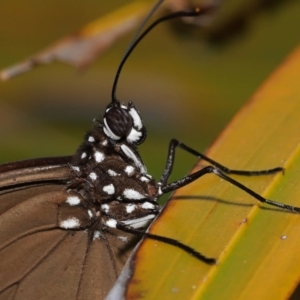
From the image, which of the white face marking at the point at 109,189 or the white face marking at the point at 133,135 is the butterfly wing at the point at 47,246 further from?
the white face marking at the point at 133,135

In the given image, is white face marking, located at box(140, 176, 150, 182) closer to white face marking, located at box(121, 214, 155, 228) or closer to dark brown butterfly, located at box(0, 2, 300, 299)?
dark brown butterfly, located at box(0, 2, 300, 299)

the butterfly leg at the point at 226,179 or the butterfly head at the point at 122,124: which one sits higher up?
the butterfly head at the point at 122,124

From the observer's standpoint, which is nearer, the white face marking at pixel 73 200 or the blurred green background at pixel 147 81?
the white face marking at pixel 73 200

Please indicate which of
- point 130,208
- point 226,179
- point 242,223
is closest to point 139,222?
point 130,208

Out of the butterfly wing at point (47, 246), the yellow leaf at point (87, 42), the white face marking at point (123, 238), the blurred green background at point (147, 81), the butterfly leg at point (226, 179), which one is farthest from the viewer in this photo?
the blurred green background at point (147, 81)

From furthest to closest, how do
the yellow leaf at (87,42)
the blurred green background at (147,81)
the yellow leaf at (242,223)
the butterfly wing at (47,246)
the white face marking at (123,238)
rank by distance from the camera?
the blurred green background at (147,81), the yellow leaf at (87,42), the white face marking at (123,238), the butterfly wing at (47,246), the yellow leaf at (242,223)

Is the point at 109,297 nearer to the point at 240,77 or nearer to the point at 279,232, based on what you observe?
the point at 279,232

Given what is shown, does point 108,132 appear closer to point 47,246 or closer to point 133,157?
point 133,157

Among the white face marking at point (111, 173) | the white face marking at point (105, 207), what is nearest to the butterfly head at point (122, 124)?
the white face marking at point (111, 173)
